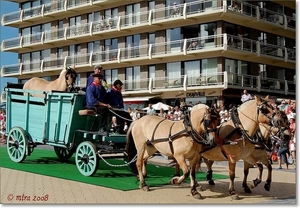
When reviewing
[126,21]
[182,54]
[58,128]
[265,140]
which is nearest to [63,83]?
[58,128]

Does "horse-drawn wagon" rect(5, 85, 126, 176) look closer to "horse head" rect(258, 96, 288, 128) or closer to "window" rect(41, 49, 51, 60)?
"horse head" rect(258, 96, 288, 128)

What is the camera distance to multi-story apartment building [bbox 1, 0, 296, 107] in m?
29.1

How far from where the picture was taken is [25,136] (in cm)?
1249

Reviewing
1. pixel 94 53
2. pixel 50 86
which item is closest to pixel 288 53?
pixel 94 53

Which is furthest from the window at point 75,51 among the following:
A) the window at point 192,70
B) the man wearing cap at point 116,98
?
the man wearing cap at point 116,98

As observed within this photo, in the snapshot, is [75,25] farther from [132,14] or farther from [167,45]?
[167,45]

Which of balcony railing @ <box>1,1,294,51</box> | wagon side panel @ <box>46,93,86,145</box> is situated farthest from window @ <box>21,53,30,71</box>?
wagon side panel @ <box>46,93,86,145</box>

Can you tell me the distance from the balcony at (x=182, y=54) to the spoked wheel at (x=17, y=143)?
1813 centimetres

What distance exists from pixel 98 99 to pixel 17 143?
10.8ft

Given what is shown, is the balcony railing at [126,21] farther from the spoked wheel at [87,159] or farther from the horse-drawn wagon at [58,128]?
the spoked wheel at [87,159]

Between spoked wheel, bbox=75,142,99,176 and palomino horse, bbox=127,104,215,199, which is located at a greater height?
palomino horse, bbox=127,104,215,199

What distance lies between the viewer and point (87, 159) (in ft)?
35.7

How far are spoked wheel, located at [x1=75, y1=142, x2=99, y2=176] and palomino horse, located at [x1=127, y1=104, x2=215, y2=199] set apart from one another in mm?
971

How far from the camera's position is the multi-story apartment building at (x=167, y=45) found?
1147 inches
